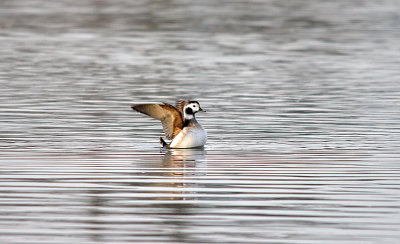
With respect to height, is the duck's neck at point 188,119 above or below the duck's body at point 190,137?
above

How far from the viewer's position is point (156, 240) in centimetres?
1011

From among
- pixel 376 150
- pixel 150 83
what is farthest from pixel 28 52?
pixel 376 150

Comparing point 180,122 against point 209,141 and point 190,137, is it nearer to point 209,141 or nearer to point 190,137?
point 209,141

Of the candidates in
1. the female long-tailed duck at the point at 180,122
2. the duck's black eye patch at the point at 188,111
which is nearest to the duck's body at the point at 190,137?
the female long-tailed duck at the point at 180,122

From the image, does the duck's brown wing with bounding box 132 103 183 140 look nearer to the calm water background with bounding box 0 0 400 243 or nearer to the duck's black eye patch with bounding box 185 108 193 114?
the duck's black eye patch with bounding box 185 108 193 114

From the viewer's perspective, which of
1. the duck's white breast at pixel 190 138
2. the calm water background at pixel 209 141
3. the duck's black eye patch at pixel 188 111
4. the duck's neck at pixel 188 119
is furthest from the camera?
the duck's black eye patch at pixel 188 111

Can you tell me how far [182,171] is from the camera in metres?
14.7

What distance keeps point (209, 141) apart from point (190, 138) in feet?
3.18

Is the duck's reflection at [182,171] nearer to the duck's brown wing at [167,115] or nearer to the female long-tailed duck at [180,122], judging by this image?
the female long-tailed duck at [180,122]

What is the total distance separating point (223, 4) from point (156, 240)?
5884 centimetres

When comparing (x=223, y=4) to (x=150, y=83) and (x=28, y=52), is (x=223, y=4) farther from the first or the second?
(x=150, y=83)

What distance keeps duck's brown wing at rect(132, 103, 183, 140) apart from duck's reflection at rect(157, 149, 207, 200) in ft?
2.12

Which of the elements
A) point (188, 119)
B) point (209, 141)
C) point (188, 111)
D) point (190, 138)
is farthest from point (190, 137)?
point (209, 141)

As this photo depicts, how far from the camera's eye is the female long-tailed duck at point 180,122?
17141 mm
